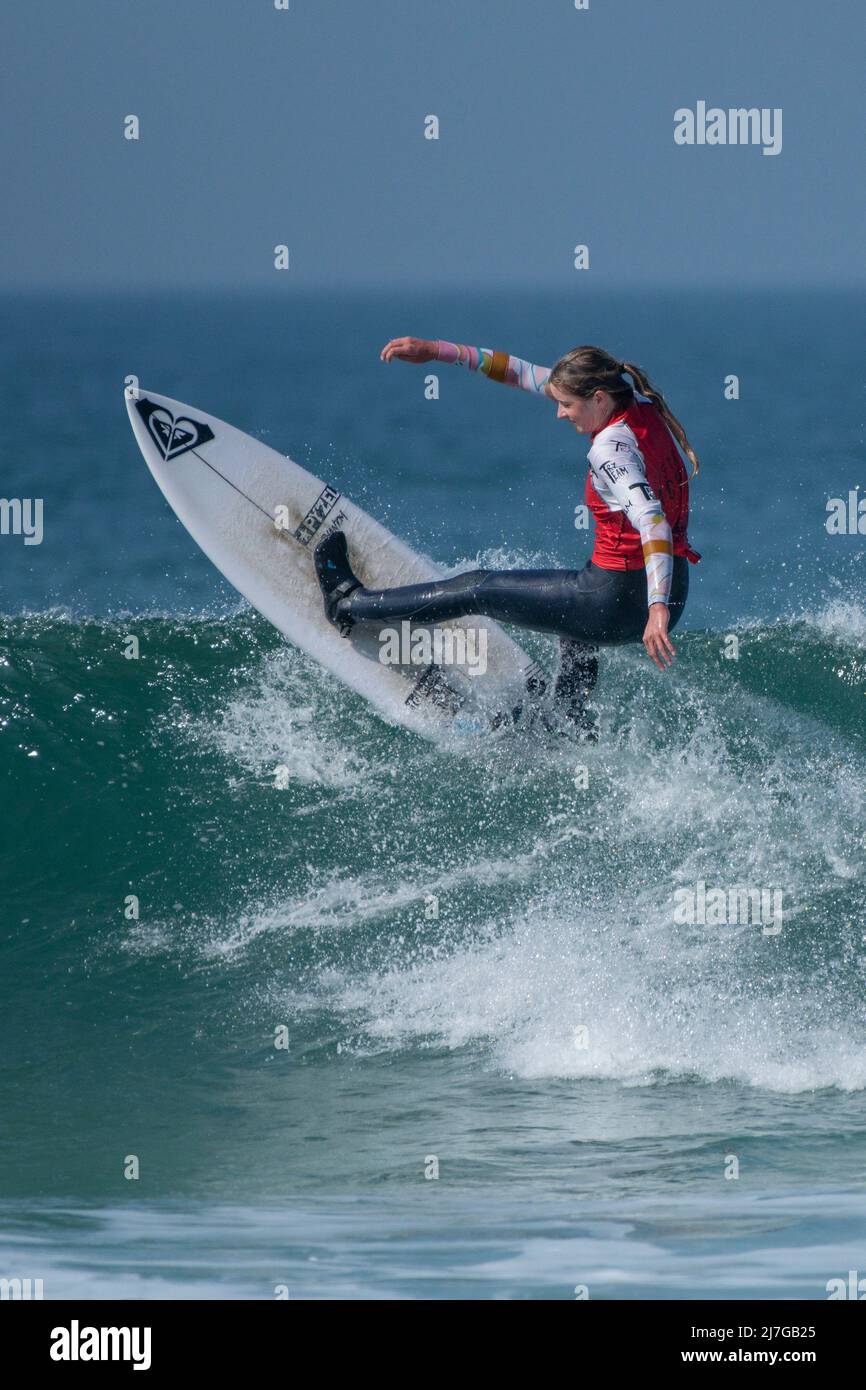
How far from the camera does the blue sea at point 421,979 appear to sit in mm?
5883

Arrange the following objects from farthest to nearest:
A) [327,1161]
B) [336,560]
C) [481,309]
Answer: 1. [481,309]
2. [336,560]
3. [327,1161]

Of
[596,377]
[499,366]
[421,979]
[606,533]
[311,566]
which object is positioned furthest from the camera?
[311,566]

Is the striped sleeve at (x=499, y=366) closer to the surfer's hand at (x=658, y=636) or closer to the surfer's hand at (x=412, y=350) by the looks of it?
the surfer's hand at (x=412, y=350)

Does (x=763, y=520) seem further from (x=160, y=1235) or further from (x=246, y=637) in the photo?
(x=160, y=1235)

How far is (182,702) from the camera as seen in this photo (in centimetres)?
958

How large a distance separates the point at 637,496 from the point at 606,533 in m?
0.40

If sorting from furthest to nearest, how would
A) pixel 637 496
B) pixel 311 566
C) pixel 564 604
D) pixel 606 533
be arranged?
1. pixel 311 566
2. pixel 564 604
3. pixel 606 533
4. pixel 637 496

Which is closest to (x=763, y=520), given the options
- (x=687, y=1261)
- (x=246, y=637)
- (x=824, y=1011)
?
(x=246, y=637)

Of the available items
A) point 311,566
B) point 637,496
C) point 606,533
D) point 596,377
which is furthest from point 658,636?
point 311,566

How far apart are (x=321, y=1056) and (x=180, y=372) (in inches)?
2340

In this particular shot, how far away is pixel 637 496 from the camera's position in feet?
23.6

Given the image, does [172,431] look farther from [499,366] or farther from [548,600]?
[548,600]

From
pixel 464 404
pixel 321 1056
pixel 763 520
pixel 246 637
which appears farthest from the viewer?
pixel 464 404

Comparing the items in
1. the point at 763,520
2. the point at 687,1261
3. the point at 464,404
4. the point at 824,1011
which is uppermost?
the point at 464,404
